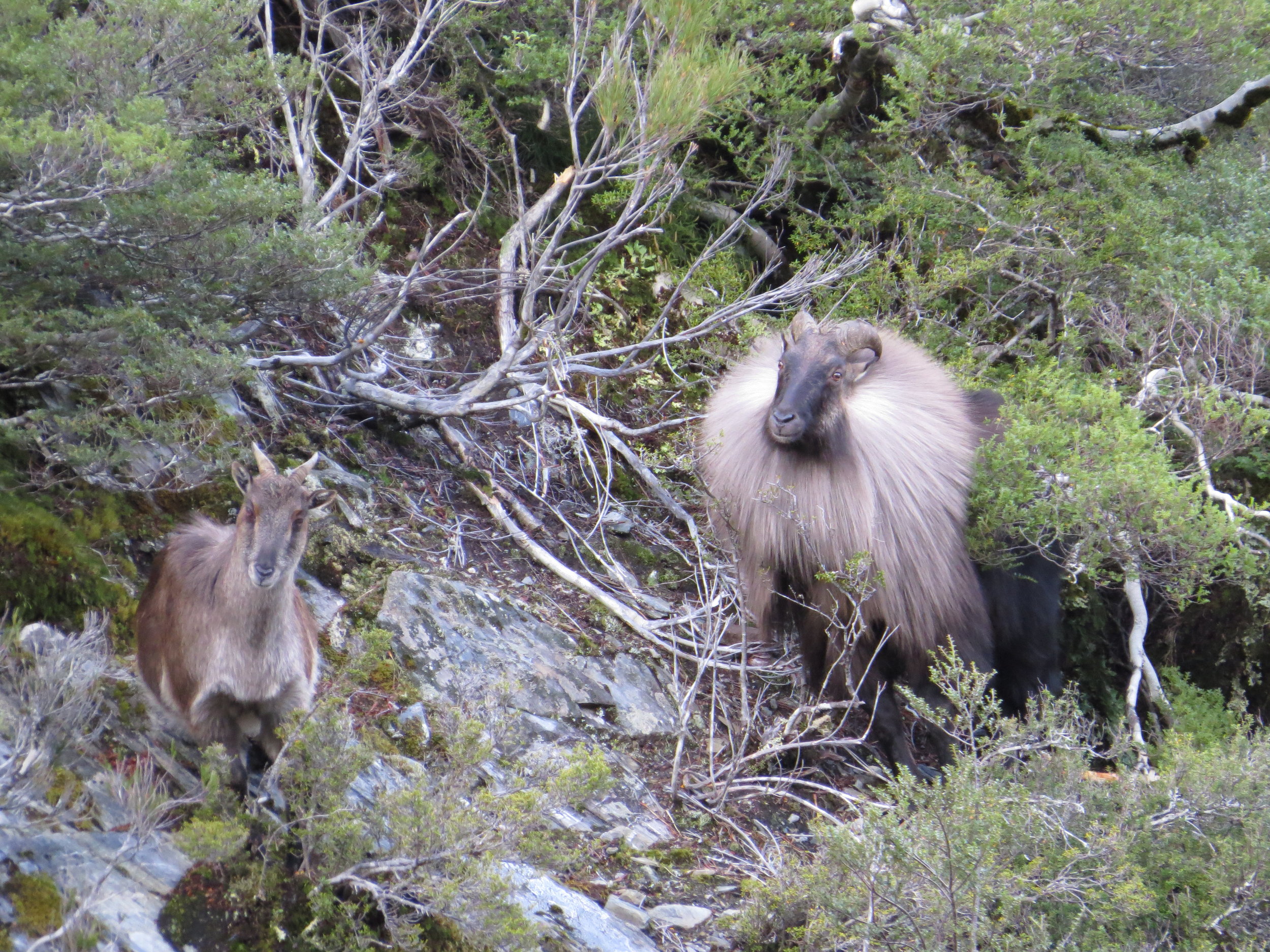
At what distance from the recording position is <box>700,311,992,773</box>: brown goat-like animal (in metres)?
5.28

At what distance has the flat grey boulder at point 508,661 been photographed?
5.14 meters

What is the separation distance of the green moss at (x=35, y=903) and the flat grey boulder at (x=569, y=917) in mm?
1463

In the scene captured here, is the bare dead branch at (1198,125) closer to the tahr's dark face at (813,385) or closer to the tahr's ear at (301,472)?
the tahr's dark face at (813,385)

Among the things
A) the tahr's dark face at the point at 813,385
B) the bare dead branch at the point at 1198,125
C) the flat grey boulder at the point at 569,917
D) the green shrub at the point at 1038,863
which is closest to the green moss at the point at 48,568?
the flat grey boulder at the point at 569,917

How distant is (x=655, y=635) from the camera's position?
243 inches

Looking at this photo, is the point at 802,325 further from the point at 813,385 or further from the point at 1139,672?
the point at 1139,672

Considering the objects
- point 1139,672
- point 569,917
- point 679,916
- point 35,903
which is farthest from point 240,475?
point 1139,672

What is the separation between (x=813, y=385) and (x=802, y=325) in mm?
514

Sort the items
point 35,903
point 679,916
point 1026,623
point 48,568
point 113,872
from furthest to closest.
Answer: point 1026,623 → point 679,916 → point 48,568 → point 113,872 → point 35,903

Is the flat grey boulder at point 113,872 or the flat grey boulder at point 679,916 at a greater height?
the flat grey boulder at point 113,872

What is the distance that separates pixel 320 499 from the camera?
3.96 meters

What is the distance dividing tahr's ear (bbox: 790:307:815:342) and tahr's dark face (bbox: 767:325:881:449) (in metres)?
0.02

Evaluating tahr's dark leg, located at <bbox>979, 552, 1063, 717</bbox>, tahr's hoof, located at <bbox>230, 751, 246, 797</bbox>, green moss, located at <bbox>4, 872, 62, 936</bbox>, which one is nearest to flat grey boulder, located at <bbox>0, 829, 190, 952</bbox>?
green moss, located at <bbox>4, 872, 62, 936</bbox>

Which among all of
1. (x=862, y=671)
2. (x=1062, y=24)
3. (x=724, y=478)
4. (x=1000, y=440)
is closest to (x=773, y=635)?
(x=862, y=671)
